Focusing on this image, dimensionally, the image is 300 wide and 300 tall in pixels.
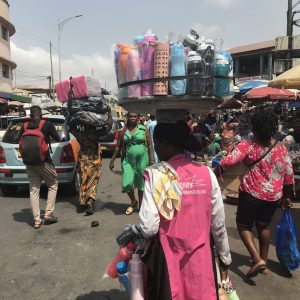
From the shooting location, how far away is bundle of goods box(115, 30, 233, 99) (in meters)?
2.38

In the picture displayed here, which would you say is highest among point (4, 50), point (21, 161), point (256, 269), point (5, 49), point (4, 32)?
point (4, 32)

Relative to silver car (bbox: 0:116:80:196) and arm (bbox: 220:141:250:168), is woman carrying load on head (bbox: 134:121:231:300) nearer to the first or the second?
arm (bbox: 220:141:250:168)

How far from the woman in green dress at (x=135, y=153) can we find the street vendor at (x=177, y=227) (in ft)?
13.5

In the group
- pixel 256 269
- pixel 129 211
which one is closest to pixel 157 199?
pixel 256 269

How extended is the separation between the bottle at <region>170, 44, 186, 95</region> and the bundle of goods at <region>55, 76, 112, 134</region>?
3642 mm

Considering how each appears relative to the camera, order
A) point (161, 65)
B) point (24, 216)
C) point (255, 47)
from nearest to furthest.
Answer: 1. point (161, 65)
2. point (24, 216)
3. point (255, 47)

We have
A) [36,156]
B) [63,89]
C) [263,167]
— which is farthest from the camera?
[63,89]

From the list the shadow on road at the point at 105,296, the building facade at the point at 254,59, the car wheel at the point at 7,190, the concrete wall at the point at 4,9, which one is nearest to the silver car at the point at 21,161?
the car wheel at the point at 7,190

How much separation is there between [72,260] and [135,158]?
7.52 feet

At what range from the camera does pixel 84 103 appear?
6.43 meters

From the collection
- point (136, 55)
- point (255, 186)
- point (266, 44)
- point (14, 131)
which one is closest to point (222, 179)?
point (255, 186)

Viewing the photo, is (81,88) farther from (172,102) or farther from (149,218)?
(149,218)

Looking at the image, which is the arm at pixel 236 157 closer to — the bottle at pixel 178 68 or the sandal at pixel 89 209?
the bottle at pixel 178 68

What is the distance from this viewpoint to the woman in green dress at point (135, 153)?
21.6 feet
